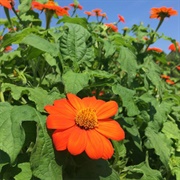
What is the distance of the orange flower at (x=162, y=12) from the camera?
240 cm

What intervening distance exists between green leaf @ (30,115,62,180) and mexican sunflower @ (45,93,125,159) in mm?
29

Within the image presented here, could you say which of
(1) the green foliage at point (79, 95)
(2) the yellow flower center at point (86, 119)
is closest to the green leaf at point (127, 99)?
(1) the green foliage at point (79, 95)

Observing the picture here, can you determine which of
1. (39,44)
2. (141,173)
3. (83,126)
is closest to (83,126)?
(83,126)

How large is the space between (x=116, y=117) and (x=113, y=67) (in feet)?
1.91

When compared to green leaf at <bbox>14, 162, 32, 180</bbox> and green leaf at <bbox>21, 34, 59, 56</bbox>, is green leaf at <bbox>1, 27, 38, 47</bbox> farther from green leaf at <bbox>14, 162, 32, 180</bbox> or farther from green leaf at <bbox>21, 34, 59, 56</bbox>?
green leaf at <bbox>14, 162, 32, 180</bbox>

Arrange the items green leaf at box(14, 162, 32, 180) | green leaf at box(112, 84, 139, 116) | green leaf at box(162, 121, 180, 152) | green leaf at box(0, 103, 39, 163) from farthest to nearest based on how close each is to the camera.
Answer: green leaf at box(162, 121, 180, 152)
green leaf at box(112, 84, 139, 116)
green leaf at box(14, 162, 32, 180)
green leaf at box(0, 103, 39, 163)

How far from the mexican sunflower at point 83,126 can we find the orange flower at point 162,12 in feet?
4.52

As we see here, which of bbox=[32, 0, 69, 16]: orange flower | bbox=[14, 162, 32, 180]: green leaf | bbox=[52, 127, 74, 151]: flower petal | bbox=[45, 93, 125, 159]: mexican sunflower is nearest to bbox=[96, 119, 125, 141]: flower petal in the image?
bbox=[45, 93, 125, 159]: mexican sunflower

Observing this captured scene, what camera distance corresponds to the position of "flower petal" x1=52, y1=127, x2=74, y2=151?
0.99 m

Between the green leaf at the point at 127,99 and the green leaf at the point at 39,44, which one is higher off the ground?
the green leaf at the point at 39,44

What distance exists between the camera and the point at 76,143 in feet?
3.27

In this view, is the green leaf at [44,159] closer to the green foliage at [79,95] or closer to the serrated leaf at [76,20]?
the green foliage at [79,95]

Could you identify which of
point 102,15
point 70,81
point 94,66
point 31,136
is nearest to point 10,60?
point 94,66

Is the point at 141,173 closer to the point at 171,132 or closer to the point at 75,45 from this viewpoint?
the point at 171,132
